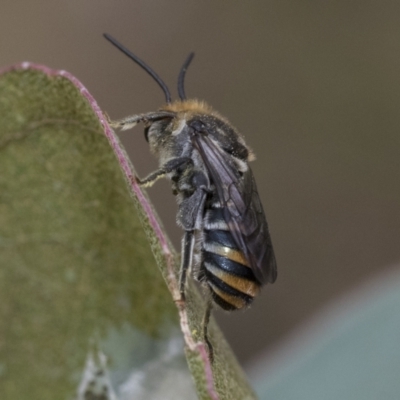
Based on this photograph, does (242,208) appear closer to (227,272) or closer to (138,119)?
(227,272)

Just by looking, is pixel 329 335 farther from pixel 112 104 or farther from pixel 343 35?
pixel 343 35

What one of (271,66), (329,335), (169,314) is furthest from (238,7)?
(169,314)

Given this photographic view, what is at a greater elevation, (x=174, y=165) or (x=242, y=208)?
(x=174, y=165)

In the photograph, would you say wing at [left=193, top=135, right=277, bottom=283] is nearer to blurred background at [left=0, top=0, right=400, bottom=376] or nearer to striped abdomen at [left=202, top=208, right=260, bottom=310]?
striped abdomen at [left=202, top=208, right=260, bottom=310]

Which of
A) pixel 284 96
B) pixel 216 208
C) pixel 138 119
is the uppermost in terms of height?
pixel 284 96

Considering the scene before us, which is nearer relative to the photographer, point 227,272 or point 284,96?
point 227,272

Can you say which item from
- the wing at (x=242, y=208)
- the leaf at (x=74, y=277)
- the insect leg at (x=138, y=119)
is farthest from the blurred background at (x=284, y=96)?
the leaf at (x=74, y=277)

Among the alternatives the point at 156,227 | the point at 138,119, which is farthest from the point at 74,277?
the point at 138,119

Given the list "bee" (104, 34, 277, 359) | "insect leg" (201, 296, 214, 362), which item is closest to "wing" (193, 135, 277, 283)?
"bee" (104, 34, 277, 359)
